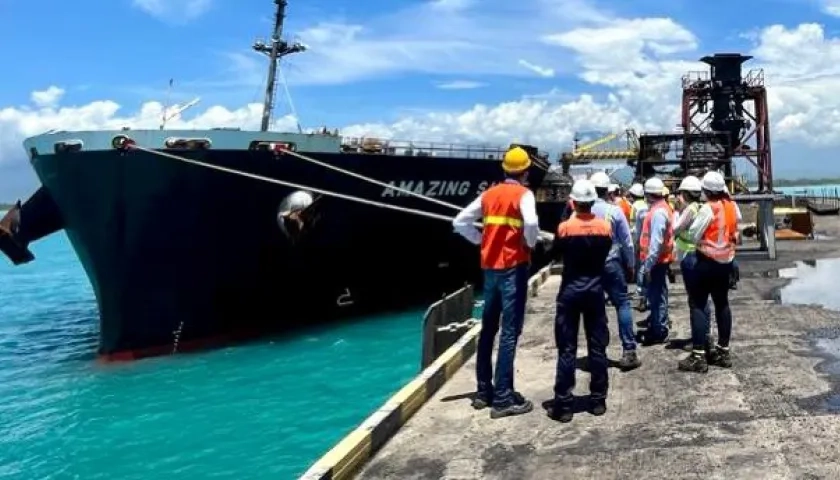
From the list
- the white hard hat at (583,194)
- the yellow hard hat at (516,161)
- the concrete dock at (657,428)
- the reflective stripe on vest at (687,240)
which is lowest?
the concrete dock at (657,428)

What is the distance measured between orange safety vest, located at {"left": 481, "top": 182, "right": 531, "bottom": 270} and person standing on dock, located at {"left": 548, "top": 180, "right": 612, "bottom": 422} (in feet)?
1.13

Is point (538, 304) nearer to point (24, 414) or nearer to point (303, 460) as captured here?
point (303, 460)

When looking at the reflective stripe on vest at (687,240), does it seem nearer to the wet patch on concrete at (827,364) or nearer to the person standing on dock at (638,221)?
the wet patch on concrete at (827,364)

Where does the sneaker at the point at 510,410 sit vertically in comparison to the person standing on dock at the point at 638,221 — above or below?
below

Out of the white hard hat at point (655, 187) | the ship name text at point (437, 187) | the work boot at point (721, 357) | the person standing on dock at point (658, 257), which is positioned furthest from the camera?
the ship name text at point (437, 187)

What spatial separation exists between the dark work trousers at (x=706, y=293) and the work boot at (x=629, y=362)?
23.2 inches

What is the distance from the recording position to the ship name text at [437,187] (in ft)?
55.3

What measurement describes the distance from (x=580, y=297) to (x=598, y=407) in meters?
0.87

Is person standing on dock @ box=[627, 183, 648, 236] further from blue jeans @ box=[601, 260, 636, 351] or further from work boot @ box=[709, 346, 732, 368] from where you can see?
work boot @ box=[709, 346, 732, 368]

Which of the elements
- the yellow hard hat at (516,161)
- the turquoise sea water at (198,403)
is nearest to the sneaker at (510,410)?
the yellow hard hat at (516,161)

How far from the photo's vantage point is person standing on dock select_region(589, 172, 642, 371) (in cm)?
693

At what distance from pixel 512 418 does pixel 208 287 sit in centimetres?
991

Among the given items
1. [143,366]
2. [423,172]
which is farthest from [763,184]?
[143,366]

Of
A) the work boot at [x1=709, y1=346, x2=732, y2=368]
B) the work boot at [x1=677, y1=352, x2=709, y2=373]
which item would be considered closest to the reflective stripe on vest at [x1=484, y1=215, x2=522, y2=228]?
the work boot at [x1=677, y1=352, x2=709, y2=373]
